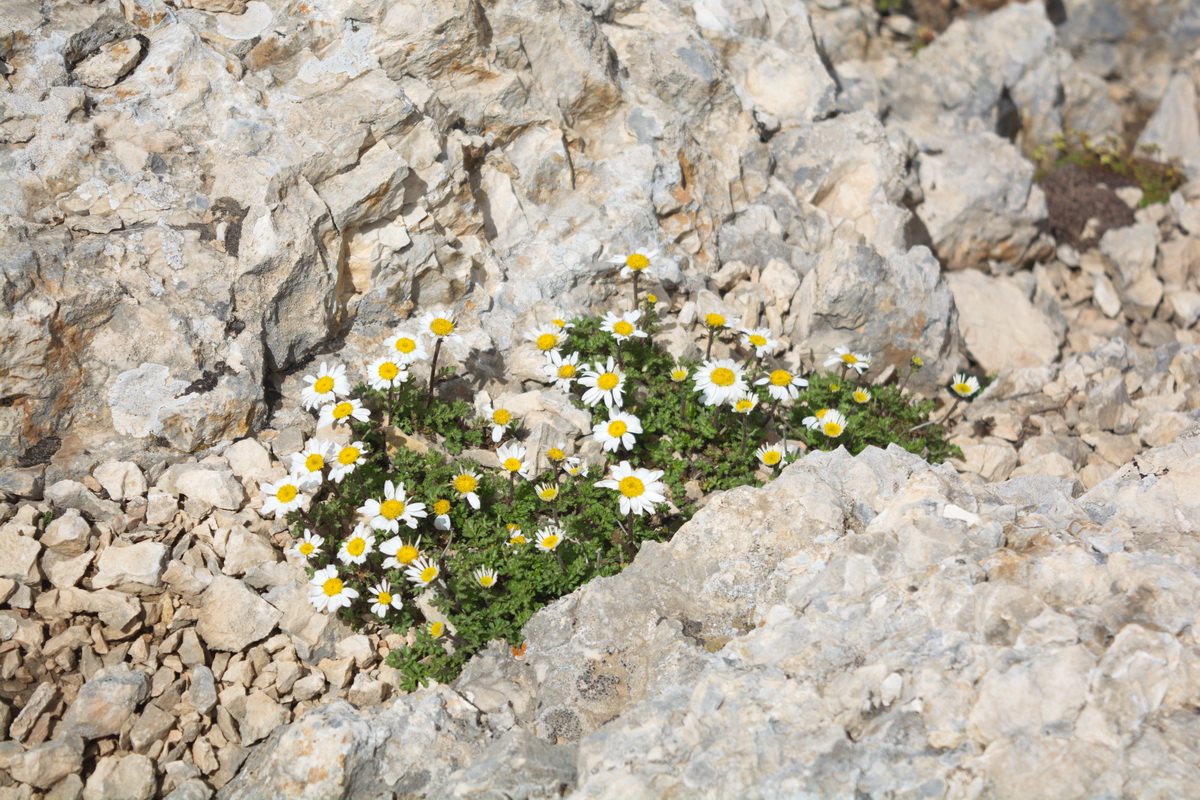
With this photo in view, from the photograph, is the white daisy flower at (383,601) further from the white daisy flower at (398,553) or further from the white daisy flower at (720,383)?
the white daisy flower at (720,383)

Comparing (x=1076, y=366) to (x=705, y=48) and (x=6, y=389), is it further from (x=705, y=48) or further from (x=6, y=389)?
(x=6, y=389)

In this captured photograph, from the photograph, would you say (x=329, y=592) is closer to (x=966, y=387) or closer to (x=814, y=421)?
(x=814, y=421)

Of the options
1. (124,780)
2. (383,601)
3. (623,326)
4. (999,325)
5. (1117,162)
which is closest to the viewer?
(124,780)

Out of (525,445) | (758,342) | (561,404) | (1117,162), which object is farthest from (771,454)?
(1117,162)

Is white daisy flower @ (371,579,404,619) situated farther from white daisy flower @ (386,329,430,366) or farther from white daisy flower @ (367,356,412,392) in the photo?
white daisy flower @ (386,329,430,366)

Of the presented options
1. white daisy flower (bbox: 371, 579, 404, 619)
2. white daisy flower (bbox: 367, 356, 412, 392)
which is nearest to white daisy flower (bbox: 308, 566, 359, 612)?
white daisy flower (bbox: 371, 579, 404, 619)

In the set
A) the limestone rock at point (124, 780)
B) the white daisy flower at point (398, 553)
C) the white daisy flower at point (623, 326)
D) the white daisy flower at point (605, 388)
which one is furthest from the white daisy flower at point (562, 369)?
the limestone rock at point (124, 780)
